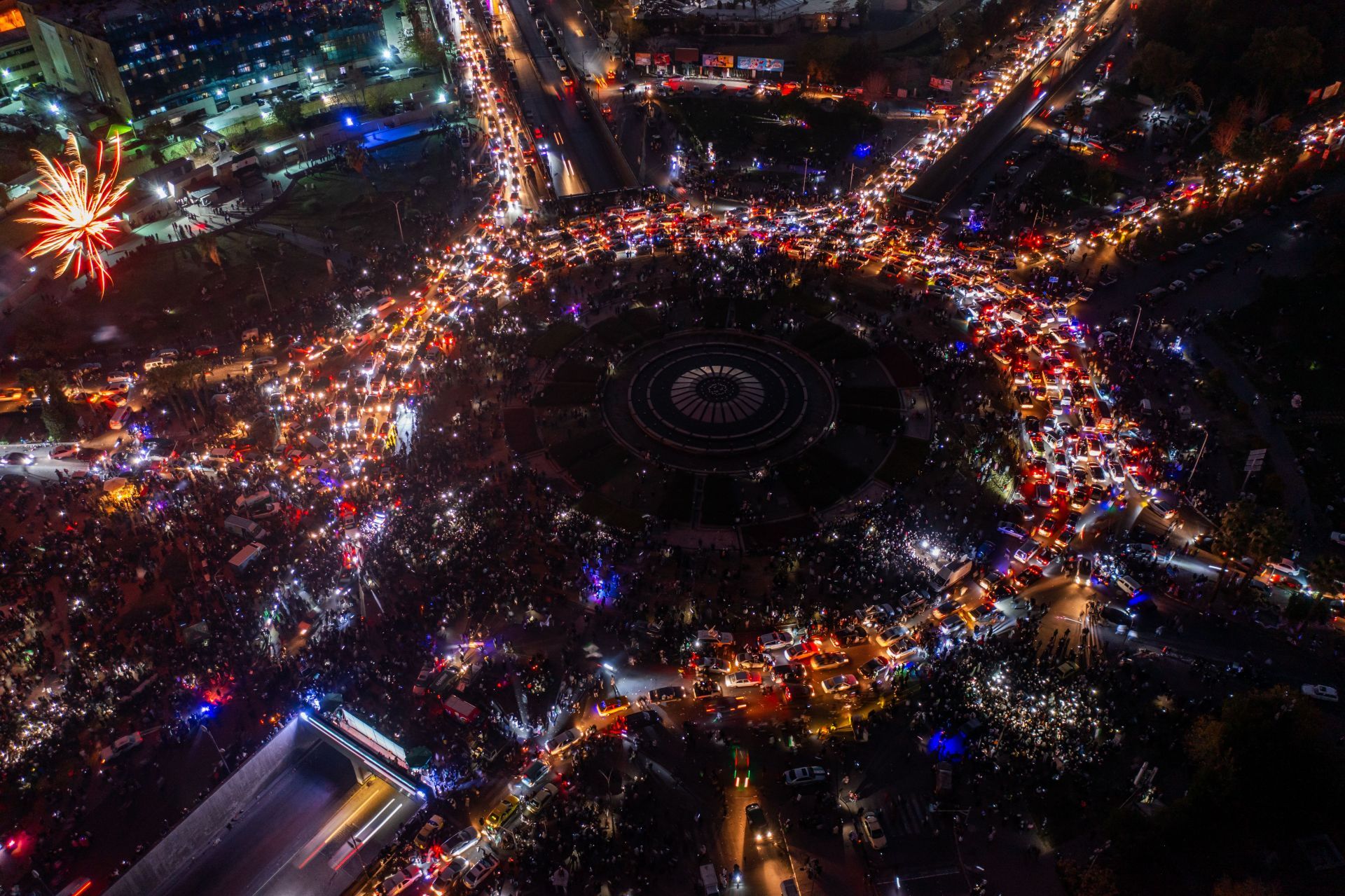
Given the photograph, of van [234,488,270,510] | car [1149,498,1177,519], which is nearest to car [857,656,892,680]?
car [1149,498,1177,519]

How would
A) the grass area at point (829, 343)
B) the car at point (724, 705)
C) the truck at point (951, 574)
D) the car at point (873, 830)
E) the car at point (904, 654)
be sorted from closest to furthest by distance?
the car at point (873, 830) → the car at point (724, 705) → the car at point (904, 654) → the truck at point (951, 574) → the grass area at point (829, 343)

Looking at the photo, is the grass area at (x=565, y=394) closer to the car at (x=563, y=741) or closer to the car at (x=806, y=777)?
the car at (x=563, y=741)

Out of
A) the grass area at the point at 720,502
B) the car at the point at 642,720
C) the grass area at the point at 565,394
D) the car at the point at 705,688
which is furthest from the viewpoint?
the grass area at the point at 565,394

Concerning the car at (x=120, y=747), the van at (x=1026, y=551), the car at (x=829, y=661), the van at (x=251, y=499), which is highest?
the van at (x=251, y=499)

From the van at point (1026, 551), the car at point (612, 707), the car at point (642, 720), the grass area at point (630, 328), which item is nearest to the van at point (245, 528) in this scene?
the car at point (612, 707)

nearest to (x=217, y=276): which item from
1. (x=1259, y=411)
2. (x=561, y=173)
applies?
(x=561, y=173)

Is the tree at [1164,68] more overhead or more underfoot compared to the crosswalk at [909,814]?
more overhead

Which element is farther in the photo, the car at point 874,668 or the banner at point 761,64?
the banner at point 761,64

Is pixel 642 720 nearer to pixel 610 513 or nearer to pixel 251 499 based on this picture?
pixel 610 513

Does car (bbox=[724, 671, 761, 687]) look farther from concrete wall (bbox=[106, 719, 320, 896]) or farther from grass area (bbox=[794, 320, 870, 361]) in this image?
grass area (bbox=[794, 320, 870, 361])
